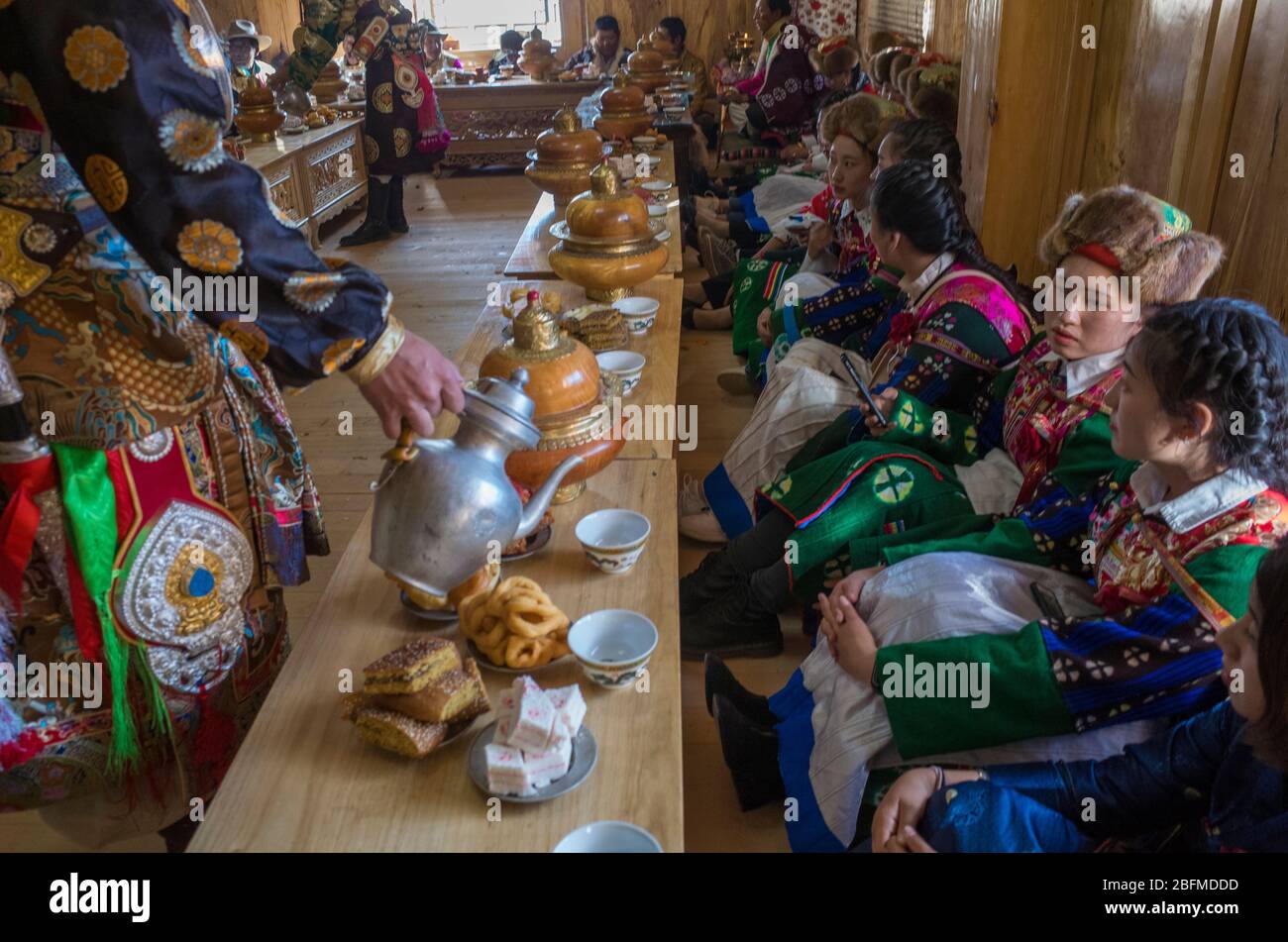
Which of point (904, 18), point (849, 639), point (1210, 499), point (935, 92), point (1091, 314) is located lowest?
point (849, 639)

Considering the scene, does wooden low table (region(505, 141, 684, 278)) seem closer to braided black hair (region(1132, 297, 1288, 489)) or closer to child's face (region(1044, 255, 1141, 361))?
child's face (region(1044, 255, 1141, 361))

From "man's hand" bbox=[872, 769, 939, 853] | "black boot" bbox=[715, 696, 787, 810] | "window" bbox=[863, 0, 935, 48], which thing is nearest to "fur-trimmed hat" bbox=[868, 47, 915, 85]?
"window" bbox=[863, 0, 935, 48]

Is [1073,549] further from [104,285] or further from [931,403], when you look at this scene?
[104,285]

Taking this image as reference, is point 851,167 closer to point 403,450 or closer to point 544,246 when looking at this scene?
point 544,246

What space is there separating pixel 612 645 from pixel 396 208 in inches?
219

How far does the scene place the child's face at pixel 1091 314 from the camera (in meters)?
1.61

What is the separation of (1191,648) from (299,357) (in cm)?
116

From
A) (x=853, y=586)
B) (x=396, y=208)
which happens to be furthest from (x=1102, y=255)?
(x=396, y=208)

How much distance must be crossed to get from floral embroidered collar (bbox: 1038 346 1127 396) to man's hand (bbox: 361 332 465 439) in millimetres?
1147

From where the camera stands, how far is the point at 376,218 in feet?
19.9

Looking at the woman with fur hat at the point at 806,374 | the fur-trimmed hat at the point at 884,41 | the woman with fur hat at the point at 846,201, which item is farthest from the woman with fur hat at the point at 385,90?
the woman with fur hat at the point at 806,374

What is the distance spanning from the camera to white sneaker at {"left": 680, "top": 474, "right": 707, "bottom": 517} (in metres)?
2.65
